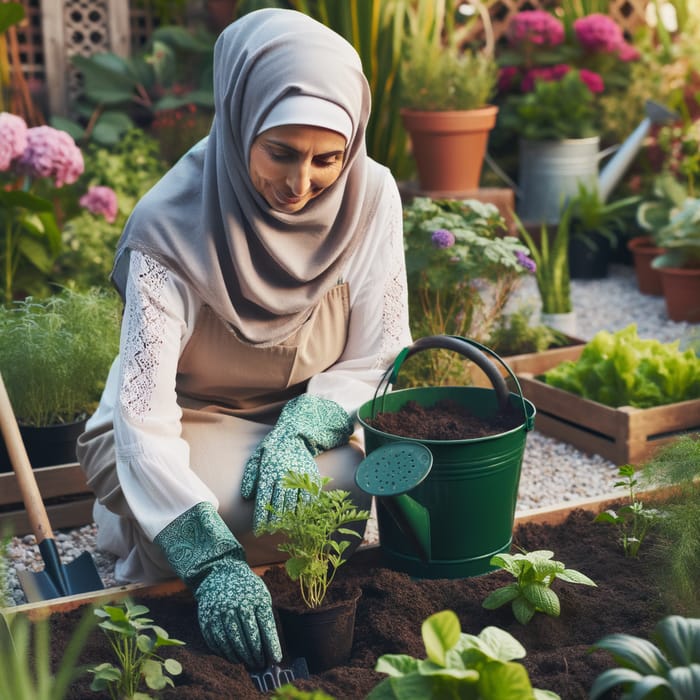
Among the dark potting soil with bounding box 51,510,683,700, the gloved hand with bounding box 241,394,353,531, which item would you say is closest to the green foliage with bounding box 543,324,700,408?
the dark potting soil with bounding box 51,510,683,700

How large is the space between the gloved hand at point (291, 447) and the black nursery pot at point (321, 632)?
22cm

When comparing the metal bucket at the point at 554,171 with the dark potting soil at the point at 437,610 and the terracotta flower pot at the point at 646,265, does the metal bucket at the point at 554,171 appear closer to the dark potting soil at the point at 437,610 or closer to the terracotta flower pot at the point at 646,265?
the terracotta flower pot at the point at 646,265

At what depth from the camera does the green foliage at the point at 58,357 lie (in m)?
3.14

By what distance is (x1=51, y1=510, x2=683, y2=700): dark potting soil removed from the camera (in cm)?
195

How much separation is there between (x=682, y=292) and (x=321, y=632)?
3.49 metres

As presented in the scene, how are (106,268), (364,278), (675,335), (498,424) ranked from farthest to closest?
(675,335) < (106,268) < (364,278) < (498,424)

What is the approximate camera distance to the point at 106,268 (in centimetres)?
434

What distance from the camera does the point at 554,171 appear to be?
611 centimetres

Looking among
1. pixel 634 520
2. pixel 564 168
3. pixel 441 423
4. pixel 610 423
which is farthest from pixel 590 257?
pixel 441 423

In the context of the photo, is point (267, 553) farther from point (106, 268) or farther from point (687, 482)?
point (106, 268)

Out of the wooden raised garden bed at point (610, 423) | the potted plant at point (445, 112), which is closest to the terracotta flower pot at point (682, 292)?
the potted plant at point (445, 112)

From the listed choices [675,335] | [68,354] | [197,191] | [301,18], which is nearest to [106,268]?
[68,354]

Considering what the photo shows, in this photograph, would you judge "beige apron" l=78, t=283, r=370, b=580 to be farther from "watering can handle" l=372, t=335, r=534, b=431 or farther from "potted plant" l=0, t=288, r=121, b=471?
"potted plant" l=0, t=288, r=121, b=471

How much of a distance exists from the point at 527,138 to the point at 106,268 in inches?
114
